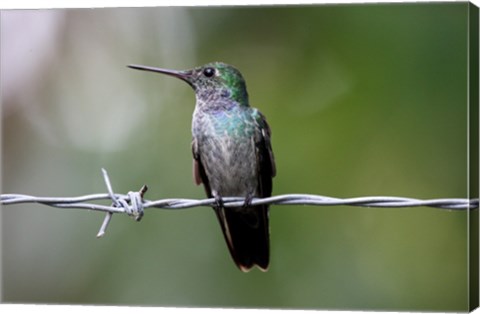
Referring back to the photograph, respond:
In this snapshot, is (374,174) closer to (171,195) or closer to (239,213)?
(239,213)

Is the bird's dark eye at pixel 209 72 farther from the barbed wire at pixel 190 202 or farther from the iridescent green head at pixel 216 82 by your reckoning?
the barbed wire at pixel 190 202

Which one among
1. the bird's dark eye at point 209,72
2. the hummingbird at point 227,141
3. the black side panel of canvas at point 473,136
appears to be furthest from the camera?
the bird's dark eye at point 209,72

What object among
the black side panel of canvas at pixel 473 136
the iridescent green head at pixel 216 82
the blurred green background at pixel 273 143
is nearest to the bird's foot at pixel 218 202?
the blurred green background at pixel 273 143

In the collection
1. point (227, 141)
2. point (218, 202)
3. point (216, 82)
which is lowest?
point (218, 202)

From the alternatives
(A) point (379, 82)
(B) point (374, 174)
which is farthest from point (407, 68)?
(B) point (374, 174)

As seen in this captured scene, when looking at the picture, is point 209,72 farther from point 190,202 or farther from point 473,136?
point 473,136

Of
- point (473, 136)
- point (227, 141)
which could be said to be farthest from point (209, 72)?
point (473, 136)

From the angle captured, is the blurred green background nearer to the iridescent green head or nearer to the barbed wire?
the iridescent green head
